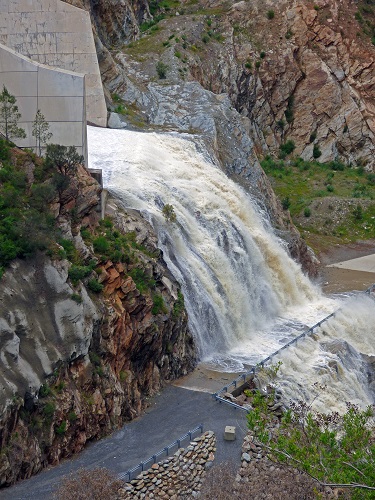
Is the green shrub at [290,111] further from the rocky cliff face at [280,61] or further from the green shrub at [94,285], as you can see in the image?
the green shrub at [94,285]

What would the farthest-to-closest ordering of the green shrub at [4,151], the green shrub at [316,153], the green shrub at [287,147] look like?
the green shrub at [316,153]
the green shrub at [287,147]
the green shrub at [4,151]

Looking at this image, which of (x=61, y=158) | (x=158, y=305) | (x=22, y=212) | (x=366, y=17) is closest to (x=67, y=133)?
(x=61, y=158)

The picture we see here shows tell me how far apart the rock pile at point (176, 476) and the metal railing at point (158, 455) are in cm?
12

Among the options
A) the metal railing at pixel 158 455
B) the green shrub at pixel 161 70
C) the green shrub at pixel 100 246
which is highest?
the green shrub at pixel 161 70

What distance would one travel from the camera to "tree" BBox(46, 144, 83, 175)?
18.7 m

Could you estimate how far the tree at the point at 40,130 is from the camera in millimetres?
20484

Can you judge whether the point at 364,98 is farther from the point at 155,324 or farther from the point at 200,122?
the point at 155,324

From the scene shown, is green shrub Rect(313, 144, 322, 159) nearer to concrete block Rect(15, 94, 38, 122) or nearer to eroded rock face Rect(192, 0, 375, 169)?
eroded rock face Rect(192, 0, 375, 169)

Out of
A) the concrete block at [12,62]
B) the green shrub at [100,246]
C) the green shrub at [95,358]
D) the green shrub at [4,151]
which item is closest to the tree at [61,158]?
the green shrub at [4,151]

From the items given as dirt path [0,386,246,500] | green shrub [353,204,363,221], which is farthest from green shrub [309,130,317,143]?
dirt path [0,386,246,500]

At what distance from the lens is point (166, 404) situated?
58.3 feet

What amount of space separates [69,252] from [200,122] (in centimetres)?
1905

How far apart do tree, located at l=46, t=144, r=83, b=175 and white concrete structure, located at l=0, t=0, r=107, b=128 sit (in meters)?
13.6

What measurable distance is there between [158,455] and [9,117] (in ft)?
35.0
